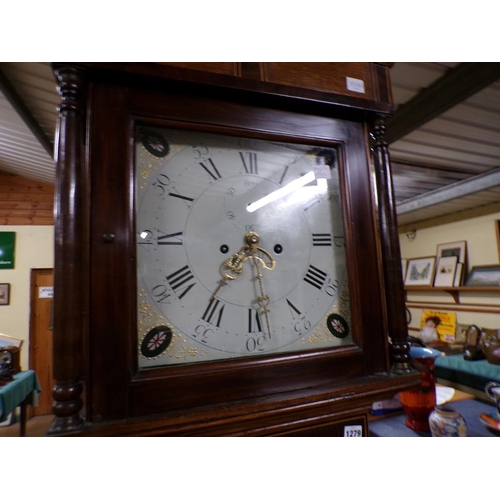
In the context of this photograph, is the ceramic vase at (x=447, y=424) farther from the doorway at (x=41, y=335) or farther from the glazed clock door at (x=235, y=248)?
the doorway at (x=41, y=335)

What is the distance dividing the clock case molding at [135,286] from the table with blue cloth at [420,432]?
559mm

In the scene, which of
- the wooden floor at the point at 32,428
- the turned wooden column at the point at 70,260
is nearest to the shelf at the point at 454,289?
the turned wooden column at the point at 70,260

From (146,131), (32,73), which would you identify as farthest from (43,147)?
(146,131)

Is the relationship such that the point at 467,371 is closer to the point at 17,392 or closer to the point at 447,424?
the point at 447,424

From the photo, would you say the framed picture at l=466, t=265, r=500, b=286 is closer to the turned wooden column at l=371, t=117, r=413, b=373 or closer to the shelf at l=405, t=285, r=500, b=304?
the shelf at l=405, t=285, r=500, b=304

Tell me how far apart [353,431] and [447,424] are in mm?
483

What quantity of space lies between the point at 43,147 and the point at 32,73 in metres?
1.22

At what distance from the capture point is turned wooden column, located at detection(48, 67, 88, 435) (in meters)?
0.43

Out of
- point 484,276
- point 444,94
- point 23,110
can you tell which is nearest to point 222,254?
point 444,94

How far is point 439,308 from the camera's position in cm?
403

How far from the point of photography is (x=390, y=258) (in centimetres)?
63

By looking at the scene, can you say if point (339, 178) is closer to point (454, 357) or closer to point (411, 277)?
point (454, 357)

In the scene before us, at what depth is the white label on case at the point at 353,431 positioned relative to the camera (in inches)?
23.3

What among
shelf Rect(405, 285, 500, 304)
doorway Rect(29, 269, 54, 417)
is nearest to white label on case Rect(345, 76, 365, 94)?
shelf Rect(405, 285, 500, 304)
